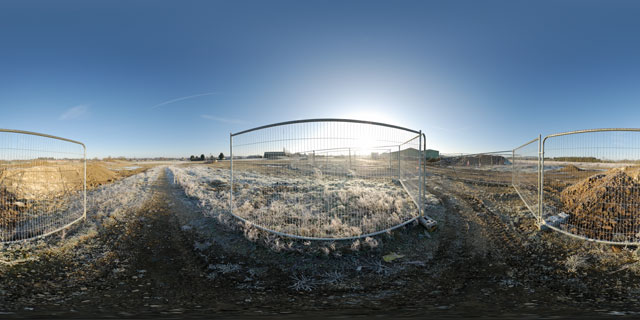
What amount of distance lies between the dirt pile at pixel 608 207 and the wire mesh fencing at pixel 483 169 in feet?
16.1

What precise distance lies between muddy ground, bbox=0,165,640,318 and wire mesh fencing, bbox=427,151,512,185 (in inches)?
324

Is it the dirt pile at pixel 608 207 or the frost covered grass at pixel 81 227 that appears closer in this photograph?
the frost covered grass at pixel 81 227

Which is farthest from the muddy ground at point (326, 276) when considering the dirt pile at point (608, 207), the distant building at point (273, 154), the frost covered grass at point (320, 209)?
the distant building at point (273, 154)

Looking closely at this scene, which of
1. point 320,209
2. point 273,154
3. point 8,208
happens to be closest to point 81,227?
point 8,208

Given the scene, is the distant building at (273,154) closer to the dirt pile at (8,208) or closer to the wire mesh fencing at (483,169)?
the dirt pile at (8,208)

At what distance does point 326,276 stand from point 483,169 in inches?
714

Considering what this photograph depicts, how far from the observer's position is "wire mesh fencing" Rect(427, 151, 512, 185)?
13.5m

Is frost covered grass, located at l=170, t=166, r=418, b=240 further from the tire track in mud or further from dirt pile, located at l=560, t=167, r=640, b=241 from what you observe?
dirt pile, located at l=560, t=167, r=640, b=241

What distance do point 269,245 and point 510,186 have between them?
12.2 metres

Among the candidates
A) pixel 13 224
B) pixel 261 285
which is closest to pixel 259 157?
pixel 261 285

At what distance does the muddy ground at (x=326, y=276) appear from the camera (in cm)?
356

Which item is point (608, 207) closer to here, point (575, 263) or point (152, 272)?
point (575, 263)

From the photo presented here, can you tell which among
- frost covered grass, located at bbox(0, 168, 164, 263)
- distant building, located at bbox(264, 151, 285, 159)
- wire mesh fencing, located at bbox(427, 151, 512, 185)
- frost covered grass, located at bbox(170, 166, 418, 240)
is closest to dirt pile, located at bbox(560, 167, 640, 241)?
frost covered grass, located at bbox(170, 166, 418, 240)

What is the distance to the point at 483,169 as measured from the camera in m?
18.3
